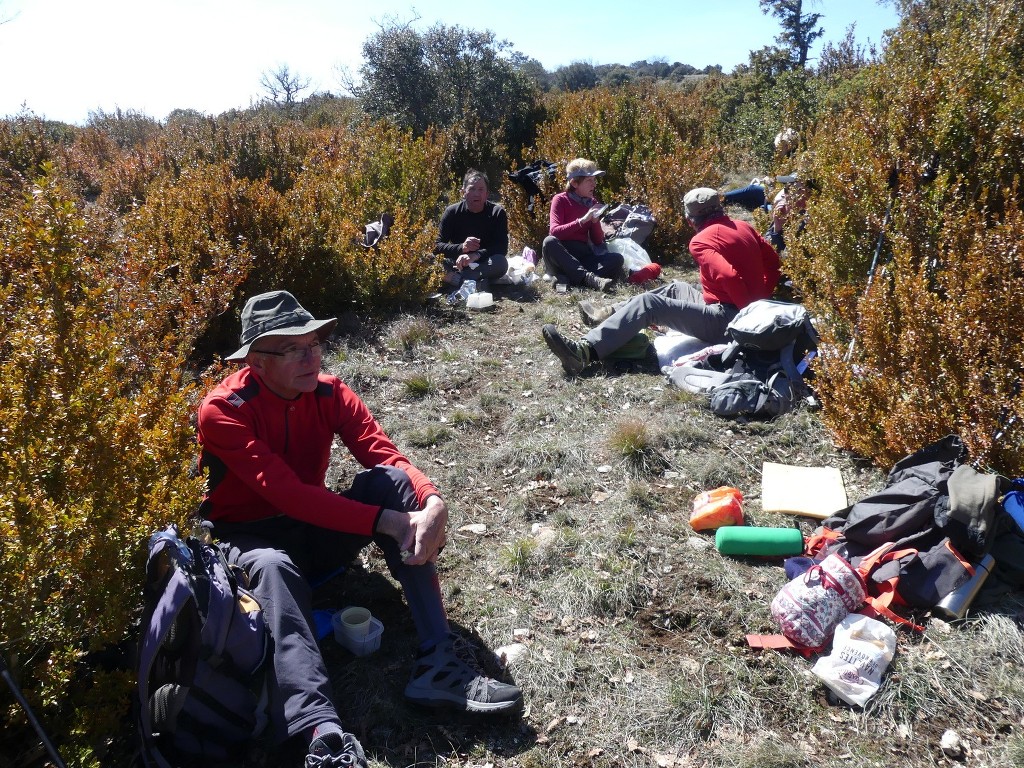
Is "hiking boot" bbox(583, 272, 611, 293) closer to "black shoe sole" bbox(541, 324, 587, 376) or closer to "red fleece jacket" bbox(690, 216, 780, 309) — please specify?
"red fleece jacket" bbox(690, 216, 780, 309)

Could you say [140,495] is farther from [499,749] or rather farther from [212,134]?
[212,134]

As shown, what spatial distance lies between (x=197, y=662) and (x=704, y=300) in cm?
417

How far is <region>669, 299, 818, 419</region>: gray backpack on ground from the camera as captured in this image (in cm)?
431

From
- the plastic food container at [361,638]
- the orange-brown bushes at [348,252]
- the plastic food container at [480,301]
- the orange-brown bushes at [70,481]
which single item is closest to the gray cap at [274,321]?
the orange-brown bushes at [70,481]

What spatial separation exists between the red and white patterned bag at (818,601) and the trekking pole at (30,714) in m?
2.33

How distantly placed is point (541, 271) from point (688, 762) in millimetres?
6065

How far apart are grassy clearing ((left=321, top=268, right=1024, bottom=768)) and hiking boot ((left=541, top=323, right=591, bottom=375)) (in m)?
0.23

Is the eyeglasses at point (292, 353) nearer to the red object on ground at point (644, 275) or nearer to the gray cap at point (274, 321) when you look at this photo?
the gray cap at point (274, 321)

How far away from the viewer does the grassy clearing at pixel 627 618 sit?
7.66ft

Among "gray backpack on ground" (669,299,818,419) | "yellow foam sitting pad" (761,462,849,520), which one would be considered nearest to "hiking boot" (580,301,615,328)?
"gray backpack on ground" (669,299,818,419)

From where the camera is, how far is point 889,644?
2.48 metres

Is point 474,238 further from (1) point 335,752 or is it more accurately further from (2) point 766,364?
(1) point 335,752

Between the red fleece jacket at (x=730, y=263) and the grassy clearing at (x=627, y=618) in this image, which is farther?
the red fleece jacket at (x=730, y=263)

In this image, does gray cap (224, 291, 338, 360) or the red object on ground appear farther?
the red object on ground
